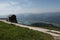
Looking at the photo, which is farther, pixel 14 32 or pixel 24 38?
pixel 14 32

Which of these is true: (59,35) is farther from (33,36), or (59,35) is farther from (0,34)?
(0,34)

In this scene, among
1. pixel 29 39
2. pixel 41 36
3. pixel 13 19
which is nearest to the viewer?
pixel 29 39

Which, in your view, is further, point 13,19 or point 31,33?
point 13,19

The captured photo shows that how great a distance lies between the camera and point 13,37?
45.3 feet

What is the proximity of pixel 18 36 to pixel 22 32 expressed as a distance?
3.35 ft

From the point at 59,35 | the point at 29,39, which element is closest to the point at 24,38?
the point at 29,39

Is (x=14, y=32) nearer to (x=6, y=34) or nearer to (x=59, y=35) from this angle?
(x=6, y=34)

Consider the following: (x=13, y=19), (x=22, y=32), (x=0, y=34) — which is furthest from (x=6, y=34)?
(x=13, y=19)

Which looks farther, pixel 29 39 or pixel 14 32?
pixel 14 32

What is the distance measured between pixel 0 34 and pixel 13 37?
790mm

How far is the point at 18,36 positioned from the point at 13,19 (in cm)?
1424

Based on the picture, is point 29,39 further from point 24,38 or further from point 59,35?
point 59,35

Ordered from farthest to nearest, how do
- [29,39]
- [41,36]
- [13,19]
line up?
[13,19] → [41,36] → [29,39]

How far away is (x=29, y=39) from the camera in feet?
45.2
